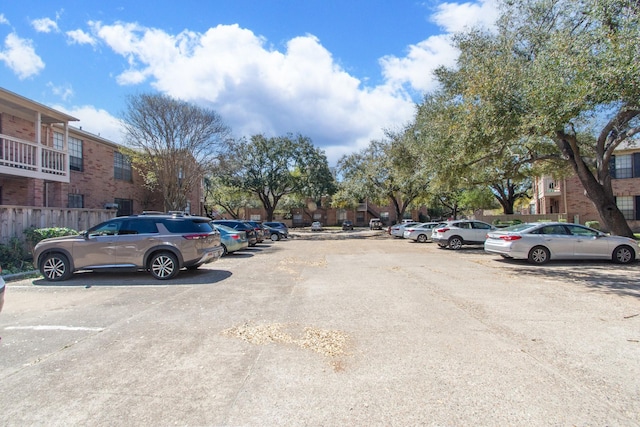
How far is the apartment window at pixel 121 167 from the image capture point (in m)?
23.3

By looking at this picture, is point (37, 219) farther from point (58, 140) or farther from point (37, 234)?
point (58, 140)

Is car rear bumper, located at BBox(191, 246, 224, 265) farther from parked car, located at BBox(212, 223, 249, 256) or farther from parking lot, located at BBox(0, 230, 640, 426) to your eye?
parked car, located at BBox(212, 223, 249, 256)

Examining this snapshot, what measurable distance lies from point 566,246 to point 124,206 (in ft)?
78.2

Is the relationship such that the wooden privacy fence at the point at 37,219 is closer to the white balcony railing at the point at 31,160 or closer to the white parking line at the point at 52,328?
the white balcony railing at the point at 31,160

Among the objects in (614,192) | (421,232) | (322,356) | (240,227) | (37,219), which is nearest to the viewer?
(322,356)

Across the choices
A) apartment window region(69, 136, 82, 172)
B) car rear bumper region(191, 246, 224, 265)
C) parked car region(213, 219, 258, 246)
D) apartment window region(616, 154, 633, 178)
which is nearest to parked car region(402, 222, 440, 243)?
parked car region(213, 219, 258, 246)

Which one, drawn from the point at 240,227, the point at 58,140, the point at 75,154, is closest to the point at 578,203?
the point at 240,227

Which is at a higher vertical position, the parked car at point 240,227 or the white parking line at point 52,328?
the parked car at point 240,227

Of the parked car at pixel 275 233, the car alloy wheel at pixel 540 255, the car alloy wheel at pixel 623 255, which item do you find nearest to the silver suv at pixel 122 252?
the car alloy wheel at pixel 540 255

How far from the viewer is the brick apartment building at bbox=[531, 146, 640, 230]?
28430 millimetres

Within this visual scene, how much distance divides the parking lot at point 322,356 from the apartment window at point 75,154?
13.6m

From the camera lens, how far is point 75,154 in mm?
20109

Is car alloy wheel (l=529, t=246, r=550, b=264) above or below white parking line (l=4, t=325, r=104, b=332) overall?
above

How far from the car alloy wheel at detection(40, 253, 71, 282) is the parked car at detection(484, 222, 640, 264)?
1337cm
